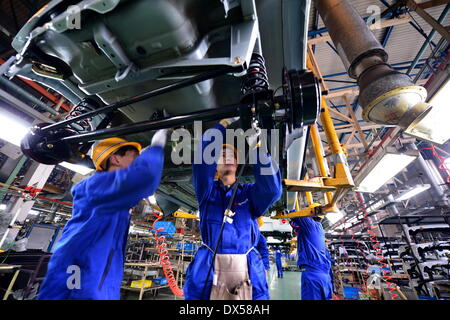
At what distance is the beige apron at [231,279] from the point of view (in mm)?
1312

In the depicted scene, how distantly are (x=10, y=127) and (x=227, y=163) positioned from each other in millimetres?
4798

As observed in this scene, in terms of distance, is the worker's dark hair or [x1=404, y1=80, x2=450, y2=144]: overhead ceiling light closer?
the worker's dark hair

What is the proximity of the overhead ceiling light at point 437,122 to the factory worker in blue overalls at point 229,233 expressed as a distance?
1471 mm

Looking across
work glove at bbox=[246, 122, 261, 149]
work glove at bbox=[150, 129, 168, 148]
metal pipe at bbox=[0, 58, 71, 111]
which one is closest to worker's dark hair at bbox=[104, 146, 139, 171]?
work glove at bbox=[150, 129, 168, 148]

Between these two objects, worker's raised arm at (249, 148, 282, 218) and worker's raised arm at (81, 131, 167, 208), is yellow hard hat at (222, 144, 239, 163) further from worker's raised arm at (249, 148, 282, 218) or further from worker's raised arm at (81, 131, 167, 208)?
worker's raised arm at (81, 131, 167, 208)

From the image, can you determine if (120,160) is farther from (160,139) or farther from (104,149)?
(160,139)

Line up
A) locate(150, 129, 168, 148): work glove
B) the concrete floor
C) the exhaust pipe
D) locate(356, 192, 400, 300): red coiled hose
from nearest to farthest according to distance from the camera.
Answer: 1. locate(150, 129, 168, 148): work glove
2. the exhaust pipe
3. locate(356, 192, 400, 300): red coiled hose
4. the concrete floor

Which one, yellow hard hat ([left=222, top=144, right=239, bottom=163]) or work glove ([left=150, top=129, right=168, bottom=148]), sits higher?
yellow hard hat ([left=222, top=144, right=239, bottom=163])

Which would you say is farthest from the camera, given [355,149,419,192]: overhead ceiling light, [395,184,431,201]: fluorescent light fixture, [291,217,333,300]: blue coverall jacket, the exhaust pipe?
[395,184,431,201]: fluorescent light fixture

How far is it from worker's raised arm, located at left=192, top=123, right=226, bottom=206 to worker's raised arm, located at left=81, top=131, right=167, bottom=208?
31cm

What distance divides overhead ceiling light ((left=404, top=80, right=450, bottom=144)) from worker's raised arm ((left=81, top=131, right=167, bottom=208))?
7.11 feet

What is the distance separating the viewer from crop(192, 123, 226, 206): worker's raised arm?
1.27 metres

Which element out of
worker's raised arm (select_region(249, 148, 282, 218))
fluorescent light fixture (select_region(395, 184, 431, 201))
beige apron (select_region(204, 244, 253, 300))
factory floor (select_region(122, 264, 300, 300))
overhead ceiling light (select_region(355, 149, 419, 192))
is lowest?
factory floor (select_region(122, 264, 300, 300))
